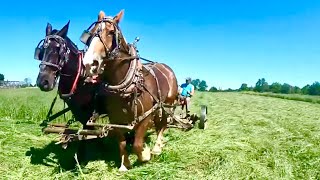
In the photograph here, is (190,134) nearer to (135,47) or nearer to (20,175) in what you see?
(135,47)

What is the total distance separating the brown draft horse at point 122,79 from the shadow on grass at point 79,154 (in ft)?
2.50

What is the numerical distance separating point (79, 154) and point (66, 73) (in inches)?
59.7

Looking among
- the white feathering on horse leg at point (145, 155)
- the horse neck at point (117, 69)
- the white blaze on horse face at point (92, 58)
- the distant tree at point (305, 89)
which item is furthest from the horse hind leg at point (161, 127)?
the distant tree at point (305, 89)

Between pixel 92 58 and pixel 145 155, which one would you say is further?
pixel 145 155

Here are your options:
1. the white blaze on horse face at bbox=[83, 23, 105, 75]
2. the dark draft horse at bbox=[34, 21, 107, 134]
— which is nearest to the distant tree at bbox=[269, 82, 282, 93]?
the dark draft horse at bbox=[34, 21, 107, 134]

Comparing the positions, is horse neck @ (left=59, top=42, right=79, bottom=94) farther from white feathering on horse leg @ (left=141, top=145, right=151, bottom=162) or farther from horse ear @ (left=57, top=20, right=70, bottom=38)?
white feathering on horse leg @ (left=141, top=145, right=151, bottom=162)

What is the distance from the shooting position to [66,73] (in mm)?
5605

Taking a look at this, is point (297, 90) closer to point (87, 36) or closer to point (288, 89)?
point (288, 89)

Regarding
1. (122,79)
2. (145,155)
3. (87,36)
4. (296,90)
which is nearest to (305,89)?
(296,90)

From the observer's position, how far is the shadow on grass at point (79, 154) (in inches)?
239

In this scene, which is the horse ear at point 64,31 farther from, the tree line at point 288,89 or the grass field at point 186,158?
the tree line at point 288,89

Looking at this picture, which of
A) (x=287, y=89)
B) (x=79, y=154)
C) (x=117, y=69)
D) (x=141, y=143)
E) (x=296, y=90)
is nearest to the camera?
(x=117, y=69)

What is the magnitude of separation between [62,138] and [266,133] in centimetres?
566

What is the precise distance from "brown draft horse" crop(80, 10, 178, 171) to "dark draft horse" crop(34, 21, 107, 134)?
50 centimetres
